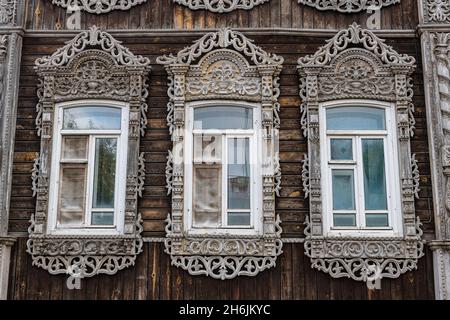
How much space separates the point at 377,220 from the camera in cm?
720

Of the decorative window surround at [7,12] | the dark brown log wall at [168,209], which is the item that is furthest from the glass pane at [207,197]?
the decorative window surround at [7,12]

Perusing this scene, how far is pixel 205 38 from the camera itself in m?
7.71

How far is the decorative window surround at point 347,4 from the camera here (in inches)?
309

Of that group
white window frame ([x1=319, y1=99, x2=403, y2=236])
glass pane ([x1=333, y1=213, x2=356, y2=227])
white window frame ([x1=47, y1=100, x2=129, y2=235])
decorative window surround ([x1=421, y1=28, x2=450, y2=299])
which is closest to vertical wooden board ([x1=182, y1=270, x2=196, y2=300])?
white window frame ([x1=47, y1=100, x2=129, y2=235])

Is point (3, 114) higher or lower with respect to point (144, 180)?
higher

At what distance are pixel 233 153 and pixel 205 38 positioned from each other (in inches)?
62.0

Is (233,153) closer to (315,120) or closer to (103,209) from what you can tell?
(315,120)

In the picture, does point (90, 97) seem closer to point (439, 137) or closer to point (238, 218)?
point (238, 218)

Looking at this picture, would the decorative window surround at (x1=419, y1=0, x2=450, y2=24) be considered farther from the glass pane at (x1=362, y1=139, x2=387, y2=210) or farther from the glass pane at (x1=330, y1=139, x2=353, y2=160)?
the glass pane at (x1=330, y1=139, x2=353, y2=160)

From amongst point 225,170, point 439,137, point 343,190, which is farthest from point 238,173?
point 439,137

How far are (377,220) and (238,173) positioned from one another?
1804mm

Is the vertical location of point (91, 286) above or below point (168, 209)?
below
